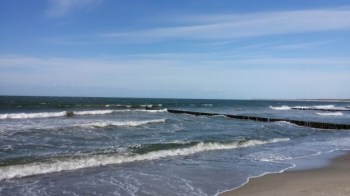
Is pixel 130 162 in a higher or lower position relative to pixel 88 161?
lower

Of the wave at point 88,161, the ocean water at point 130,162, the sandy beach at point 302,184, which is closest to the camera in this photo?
the sandy beach at point 302,184

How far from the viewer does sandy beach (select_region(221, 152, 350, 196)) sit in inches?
413

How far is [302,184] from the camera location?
38.3 ft

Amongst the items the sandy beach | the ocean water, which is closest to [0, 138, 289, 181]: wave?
the ocean water

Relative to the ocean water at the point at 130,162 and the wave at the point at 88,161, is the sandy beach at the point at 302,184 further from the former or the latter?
the wave at the point at 88,161

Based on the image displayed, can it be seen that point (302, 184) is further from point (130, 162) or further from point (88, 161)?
point (88, 161)

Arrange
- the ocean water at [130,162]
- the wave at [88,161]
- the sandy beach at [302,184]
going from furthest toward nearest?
the wave at [88,161] < the ocean water at [130,162] < the sandy beach at [302,184]

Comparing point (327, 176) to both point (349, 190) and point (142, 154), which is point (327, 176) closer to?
point (349, 190)

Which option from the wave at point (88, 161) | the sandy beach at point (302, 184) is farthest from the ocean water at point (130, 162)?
the sandy beach at point (302, 184)

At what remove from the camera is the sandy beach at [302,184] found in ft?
34.4

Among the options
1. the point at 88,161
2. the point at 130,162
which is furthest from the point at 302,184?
the point at 88,161

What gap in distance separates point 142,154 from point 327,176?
7.44 metres

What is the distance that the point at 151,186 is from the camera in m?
11.5

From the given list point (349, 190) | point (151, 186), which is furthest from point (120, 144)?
point (349, 190)
